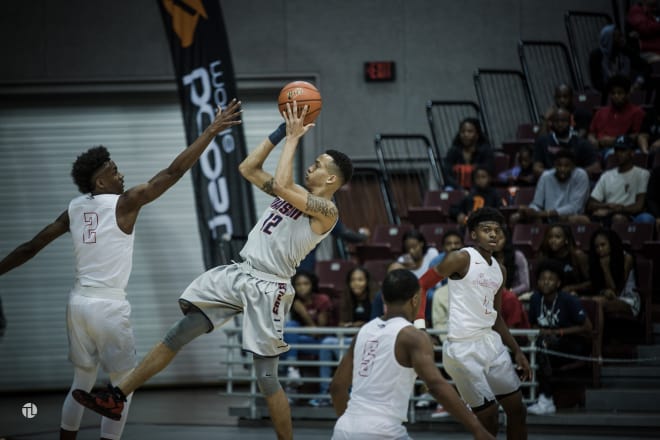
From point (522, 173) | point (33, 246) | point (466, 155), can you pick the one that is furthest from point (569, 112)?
point (33, 246)

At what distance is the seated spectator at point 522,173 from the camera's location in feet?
39.2

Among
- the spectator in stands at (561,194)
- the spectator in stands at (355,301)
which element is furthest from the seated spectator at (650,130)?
the spectator in stands at (355,301)

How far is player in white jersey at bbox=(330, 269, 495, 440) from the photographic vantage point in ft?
14.7

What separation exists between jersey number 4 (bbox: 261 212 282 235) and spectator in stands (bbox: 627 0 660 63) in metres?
8.23

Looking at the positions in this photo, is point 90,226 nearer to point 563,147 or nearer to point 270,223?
point 270,223

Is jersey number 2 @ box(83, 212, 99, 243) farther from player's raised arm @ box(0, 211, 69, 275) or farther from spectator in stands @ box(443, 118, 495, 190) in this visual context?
spectator in stands @ box(443, 118, 495, 190)

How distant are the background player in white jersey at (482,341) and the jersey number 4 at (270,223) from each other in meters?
1.14

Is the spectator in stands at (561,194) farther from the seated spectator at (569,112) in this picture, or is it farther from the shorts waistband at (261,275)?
the shorts waistband at (261,275)

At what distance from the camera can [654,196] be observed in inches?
412

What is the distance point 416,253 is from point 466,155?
238 centimetres

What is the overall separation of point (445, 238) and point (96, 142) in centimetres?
561

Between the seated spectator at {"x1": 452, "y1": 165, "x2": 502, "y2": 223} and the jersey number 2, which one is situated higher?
the jersey number 2

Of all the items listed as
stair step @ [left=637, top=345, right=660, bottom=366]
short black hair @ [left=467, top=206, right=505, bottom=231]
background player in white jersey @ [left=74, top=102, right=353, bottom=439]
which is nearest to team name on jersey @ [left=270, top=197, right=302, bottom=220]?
background player in white jersey @ [left=74, top=102, right=353, bottom=439]

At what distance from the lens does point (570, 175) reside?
10781 mm
